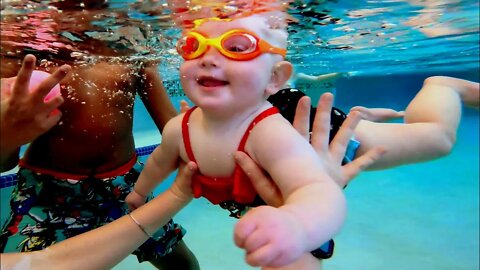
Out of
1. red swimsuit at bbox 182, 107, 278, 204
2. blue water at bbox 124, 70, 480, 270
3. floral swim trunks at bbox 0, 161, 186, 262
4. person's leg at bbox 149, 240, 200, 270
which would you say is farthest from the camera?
blue water at bbox 124, 70, 480, 270

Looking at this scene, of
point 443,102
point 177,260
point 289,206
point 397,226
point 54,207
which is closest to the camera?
point 289,206

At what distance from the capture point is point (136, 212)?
2076mm

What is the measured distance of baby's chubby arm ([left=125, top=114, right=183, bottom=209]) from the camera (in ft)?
7.25

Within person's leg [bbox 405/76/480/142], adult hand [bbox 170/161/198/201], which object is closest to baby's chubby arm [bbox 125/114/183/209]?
adult hand [bbox 170/161/198/201]

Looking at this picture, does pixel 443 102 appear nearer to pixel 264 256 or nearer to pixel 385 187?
pixel 264 256

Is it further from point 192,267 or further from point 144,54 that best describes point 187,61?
Result: point 144,54

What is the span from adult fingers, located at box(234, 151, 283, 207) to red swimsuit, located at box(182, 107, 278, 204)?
→ 7cm

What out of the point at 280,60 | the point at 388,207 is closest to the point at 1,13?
the point at 280,60

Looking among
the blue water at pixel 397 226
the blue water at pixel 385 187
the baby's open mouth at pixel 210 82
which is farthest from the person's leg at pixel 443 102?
the blue water at pixel 397 226

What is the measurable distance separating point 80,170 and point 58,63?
1.40 metres

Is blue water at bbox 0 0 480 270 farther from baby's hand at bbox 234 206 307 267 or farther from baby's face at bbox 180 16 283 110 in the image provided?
baby's hand at bbox 234 206 307 267

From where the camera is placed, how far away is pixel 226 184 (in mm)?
2029

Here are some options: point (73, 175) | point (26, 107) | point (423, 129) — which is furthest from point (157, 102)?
point (423, 129)

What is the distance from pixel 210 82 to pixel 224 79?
0.22 ft
